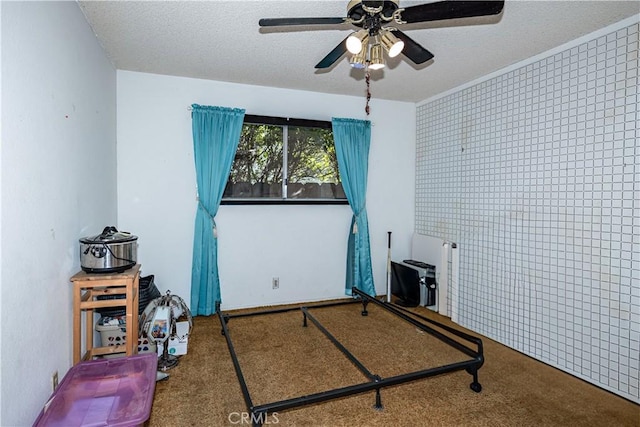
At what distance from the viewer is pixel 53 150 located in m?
1.81

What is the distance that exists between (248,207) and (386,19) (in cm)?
244

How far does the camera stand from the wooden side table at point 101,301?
2082 millimetres

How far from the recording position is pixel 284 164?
3846mm

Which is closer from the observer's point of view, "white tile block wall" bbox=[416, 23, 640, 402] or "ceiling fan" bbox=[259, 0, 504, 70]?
"ceiling fan" bbox=[259, 0, 504, 70]

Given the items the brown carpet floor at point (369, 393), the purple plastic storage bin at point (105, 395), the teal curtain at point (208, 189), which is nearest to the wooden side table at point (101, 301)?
the purple plastic storage bin at point (105, 395)

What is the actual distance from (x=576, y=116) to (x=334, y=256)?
8.66ft

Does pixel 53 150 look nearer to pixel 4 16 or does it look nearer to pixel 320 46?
pixel 4 16

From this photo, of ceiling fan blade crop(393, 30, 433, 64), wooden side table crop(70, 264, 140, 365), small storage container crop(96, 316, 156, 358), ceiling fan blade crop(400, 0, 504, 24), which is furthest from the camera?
small storage container crop(96, 316, 156, 358)

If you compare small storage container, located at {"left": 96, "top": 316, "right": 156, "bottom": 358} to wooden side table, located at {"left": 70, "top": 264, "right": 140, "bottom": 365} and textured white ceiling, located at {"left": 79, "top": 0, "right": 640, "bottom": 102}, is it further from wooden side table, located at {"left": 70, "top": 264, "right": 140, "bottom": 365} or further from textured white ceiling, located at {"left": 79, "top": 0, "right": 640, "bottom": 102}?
textured white ceiling, located at {"left": 79, "top": 0, "right": 640, "bottom": 102}

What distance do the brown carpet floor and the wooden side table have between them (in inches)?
17.2

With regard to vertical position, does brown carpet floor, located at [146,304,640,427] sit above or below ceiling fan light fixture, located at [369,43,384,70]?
below

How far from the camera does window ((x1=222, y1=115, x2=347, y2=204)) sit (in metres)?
3.70

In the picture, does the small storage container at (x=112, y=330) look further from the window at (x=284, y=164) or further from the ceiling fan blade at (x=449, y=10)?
the ceiling fan blade at (x=449, y=10)

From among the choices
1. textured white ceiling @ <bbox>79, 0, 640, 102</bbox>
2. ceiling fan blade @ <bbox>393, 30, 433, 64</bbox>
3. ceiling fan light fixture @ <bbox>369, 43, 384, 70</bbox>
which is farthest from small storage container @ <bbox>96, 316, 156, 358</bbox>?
ceiling fan blade @ <bbox>393, 30, 433, 64</bbox>
